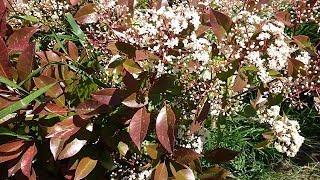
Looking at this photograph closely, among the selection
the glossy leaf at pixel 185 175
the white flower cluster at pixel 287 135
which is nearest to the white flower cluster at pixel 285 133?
the white flower cluster at pixel 287 135

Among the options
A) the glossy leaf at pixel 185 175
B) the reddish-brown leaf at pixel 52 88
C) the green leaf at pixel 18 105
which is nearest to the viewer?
the green leaf at pixel 18 105

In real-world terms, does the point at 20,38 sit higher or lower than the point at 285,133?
higher

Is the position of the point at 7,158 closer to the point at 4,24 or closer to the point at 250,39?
the point at 4,24

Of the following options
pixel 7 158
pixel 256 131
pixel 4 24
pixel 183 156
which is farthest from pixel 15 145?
pixel 256 131

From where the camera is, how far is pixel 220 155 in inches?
60.5

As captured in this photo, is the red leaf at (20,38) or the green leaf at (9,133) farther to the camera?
the red leaf at (20,38)

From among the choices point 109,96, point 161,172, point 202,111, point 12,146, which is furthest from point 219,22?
point 12,146

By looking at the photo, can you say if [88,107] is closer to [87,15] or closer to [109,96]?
[109,96]

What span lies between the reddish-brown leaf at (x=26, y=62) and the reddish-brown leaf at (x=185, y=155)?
47cm

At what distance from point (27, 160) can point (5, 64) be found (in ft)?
0.86

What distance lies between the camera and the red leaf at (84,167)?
1396 millimetres

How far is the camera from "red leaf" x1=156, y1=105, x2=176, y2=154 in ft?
4.07

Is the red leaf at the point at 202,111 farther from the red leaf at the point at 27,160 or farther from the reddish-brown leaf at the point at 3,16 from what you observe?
the reddish-brown leaf at the point at 3,16

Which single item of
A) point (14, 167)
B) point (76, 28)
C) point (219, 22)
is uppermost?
point (219, 22)
